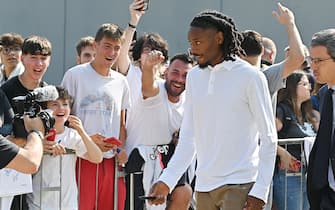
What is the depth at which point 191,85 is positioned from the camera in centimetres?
500

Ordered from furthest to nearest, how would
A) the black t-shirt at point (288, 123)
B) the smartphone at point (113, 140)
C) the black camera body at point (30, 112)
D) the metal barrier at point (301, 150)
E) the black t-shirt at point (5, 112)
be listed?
the black t-shirt at point (288, 123) → the metal barrier at point (301, 150) → the smartphone at point (113, 140) → the black t-shirt at point (5, 112) → the black camera body at point (30, 112)

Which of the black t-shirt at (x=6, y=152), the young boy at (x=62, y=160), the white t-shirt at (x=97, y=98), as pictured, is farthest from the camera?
the white t-shirt at (x=97, y=98)

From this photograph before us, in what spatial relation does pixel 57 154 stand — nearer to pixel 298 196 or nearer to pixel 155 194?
pixel 155 194

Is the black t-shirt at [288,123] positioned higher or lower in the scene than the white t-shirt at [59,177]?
higher

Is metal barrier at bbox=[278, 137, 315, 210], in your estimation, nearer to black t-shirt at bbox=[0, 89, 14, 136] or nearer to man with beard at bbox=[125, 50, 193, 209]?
man with beard at bbox=[125, 50, 193, 209]

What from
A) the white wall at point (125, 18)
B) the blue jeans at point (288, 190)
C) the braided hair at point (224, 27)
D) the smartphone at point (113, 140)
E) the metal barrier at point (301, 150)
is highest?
the white wall at point (125, 18)

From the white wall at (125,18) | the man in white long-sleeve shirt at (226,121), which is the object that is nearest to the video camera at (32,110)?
the man in white long-sleeve shirt at (226,121)

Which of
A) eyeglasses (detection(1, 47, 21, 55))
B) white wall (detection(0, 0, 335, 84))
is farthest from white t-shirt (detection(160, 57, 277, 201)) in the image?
white wall (detection(0, 0, 335, 84))

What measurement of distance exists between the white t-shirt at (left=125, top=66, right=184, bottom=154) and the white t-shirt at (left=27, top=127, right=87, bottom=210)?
553 mm

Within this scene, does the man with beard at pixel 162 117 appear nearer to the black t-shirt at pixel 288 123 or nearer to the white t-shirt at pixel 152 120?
the white t-shirt at pixel 152 120

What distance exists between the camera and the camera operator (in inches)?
166

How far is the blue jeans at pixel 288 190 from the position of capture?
658 cm

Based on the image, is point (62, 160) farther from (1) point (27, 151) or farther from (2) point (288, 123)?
(2) point (288, 123)

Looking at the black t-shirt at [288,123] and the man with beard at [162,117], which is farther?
the black t-shirt at [288,123]
